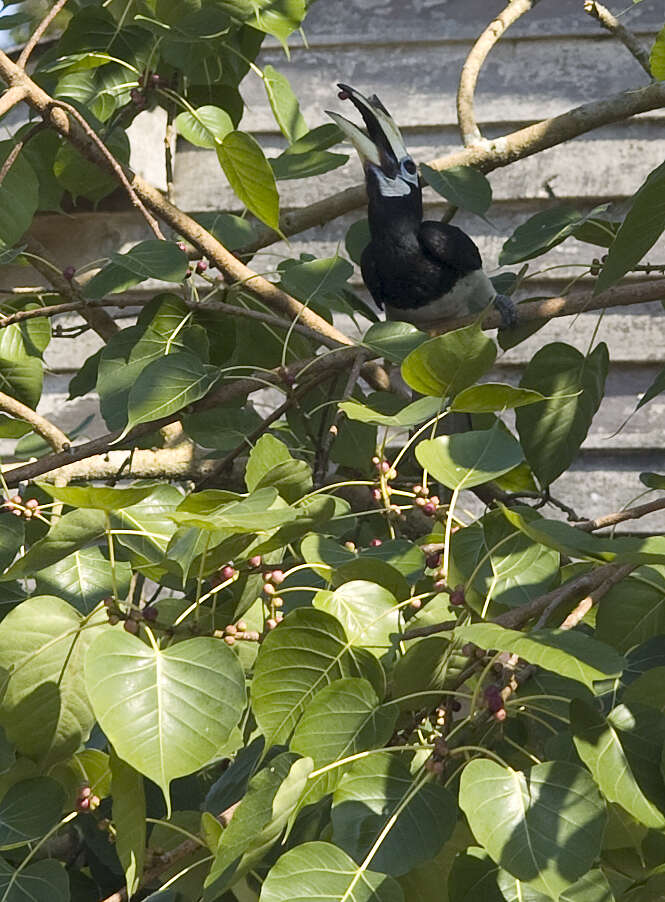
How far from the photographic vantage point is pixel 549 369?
1220mm

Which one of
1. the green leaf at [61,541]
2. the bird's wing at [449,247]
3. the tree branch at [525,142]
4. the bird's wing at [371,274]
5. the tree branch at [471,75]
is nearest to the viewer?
the green leaf at [61,541]

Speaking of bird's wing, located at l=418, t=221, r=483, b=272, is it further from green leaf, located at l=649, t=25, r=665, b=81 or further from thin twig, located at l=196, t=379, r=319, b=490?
green leaf, located at l=649, t=25, r=665, b=81

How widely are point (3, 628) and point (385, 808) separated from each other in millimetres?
299

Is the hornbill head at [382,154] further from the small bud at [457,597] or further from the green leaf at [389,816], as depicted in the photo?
the green leaf at [389,816]

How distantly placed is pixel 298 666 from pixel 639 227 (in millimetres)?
407

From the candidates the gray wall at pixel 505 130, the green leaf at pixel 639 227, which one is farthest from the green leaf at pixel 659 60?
the gray wall at pixel 505 130

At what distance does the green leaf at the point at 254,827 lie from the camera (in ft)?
2.14

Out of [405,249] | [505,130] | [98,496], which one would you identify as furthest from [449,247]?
[98,496]

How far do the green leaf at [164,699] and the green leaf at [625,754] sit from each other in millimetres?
A: 210

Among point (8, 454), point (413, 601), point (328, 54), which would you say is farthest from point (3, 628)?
point (328, 54)

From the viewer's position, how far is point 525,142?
1636 mm

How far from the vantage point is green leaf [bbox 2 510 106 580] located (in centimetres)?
83

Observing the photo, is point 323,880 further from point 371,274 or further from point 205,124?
point 371,274

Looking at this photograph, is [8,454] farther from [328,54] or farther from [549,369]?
[549,369]
